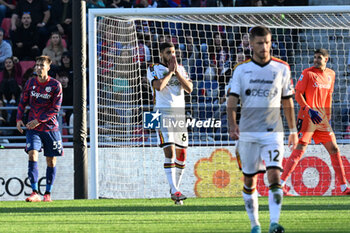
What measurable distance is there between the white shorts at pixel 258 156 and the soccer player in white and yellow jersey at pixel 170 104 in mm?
3220

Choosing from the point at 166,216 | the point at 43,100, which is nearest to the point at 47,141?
the point at 43,100

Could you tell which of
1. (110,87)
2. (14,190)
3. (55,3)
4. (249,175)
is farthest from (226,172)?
(55,3)

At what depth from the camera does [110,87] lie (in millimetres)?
12203

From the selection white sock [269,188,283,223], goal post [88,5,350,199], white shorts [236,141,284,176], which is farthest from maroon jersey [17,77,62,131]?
white sock [269,188,283,223]

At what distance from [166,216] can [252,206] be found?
2.01 m

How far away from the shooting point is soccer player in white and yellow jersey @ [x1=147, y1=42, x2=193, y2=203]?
9.70 m

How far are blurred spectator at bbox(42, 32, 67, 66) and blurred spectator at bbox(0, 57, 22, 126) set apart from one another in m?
0.88

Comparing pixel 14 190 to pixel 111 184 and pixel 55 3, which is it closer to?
pixel 111 184

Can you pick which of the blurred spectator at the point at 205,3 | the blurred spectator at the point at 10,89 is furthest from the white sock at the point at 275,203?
the blurred spectator at the point at 205,3

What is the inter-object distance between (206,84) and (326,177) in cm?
264

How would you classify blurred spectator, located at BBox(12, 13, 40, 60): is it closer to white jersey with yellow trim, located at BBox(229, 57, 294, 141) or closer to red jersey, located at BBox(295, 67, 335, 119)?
red jersey, located at BBox(295, 67, 335, 119)

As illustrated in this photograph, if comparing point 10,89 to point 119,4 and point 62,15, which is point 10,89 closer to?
point 62,15

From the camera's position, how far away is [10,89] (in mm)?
15039

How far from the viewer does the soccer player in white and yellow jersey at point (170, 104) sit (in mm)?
9695
